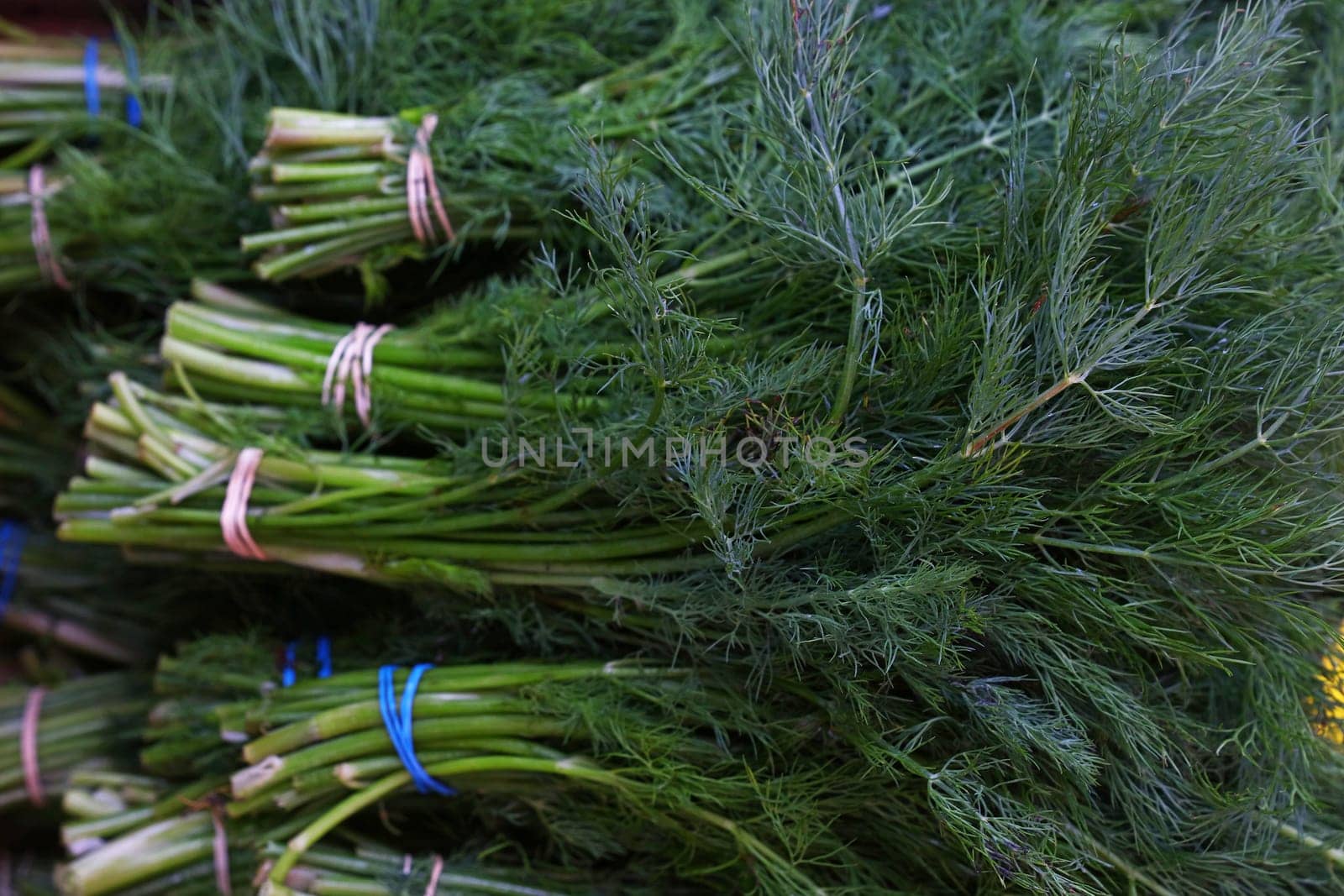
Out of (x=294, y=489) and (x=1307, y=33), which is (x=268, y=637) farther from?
(x=1307, y=33)

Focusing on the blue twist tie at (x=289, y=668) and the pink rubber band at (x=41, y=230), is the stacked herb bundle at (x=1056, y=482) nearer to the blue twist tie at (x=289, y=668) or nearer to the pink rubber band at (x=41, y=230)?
the blue twist tie at (x=289, y=668)

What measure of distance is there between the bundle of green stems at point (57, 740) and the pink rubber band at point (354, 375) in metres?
0.72

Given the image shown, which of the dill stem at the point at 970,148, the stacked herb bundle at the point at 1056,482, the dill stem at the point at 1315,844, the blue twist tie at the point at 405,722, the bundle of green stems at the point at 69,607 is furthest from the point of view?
the bundle of green stems at the point at 69,607

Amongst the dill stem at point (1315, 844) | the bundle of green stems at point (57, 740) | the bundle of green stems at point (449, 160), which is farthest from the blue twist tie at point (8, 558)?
the dill stem at point (1315, 844)

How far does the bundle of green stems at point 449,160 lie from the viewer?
128cm

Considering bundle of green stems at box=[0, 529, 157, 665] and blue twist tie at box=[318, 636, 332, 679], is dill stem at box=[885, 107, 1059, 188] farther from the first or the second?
bundle of green stems at box=[0, 529, 157, 665]

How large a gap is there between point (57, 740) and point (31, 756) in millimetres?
42

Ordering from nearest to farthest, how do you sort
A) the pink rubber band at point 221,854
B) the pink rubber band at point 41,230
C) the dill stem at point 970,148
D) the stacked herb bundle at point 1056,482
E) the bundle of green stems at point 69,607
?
the stacked herb bundle at point 1056,482 < the dill stem at point 970,148 < the pink rubber band at point 221,854 < the pink rubber band at point 41,230 < the bundle of green stems at point 69,607

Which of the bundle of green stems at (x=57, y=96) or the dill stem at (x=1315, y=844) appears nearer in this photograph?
the dill stem at (x=1315, y=844)

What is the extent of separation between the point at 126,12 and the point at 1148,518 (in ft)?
6.52

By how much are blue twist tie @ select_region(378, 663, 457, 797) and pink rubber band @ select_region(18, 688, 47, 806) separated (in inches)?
30.4

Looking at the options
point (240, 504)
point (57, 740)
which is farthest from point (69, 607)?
point (240, 504)

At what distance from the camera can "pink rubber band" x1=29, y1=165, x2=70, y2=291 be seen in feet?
5.05

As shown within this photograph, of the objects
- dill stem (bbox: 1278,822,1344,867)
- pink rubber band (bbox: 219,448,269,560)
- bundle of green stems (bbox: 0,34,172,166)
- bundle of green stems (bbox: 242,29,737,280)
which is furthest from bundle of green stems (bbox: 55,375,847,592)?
dill stem (bbox: 1278,822,1344,867)
